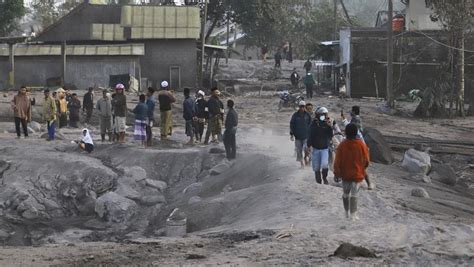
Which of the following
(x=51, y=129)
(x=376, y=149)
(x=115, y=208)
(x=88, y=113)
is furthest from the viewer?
(x=88, y=113)

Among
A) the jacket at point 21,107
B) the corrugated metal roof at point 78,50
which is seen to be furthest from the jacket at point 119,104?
the corrugated metal roof at point 78,50

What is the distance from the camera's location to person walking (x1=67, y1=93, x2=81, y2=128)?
2471cm

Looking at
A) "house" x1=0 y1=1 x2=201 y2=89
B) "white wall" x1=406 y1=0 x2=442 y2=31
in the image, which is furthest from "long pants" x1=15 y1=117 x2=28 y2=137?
"white wall" x1=406 y1=0 x2=442 y2=31

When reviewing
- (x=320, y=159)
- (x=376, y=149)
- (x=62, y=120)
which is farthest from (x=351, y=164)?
(x=62, y=120)

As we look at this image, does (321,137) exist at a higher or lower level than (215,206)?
higher

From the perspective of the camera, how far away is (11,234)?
1480 cm

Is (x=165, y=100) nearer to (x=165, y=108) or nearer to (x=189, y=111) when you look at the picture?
(x=165, y=108)

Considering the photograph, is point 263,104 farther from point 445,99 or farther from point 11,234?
point 11,234

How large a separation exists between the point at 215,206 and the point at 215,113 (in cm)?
564

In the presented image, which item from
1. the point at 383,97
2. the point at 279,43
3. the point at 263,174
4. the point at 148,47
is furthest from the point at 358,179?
the point at 279,43

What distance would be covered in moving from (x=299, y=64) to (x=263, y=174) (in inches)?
1730

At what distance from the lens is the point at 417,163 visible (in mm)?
17781

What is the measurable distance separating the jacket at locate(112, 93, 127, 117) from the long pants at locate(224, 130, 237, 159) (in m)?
3.31

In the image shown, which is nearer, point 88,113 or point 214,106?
point 214,106
